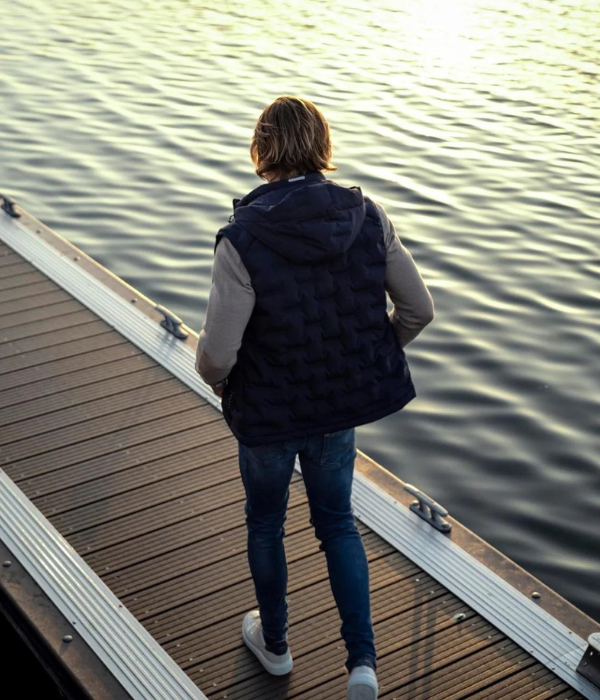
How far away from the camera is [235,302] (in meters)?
2.34

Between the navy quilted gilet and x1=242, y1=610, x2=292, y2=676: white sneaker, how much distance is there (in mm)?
835

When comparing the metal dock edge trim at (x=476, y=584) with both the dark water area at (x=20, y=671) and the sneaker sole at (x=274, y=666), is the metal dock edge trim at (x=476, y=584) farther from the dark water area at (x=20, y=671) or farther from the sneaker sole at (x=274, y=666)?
the dark water area at (x=20, y=671)

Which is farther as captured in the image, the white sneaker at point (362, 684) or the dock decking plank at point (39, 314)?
the dock decking plank at point (39, 314)

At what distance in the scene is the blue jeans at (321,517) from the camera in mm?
2559

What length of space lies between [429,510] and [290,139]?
6.00 ft

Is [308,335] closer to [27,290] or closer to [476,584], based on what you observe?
[476,584]

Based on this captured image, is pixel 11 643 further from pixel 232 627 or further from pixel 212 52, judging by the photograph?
pixel 212 52

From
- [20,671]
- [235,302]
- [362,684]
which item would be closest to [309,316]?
[235,302]

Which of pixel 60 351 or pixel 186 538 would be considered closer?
pixel 186 538

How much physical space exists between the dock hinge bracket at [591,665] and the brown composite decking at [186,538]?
85 millimetres

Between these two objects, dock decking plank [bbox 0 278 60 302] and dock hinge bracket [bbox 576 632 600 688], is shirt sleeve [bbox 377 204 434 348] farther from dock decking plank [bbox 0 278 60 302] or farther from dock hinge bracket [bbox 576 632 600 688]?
dock decking plank [bbox 0 278 60 302]

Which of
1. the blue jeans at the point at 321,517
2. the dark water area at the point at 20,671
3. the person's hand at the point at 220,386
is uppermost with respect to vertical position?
the person's hand at the point at 220,386

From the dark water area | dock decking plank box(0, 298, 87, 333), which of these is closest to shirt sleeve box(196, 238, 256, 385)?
the dark water area

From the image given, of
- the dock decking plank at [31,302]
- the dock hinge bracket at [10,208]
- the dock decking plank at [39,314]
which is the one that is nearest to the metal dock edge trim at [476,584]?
the dock decking plank at [39,314]
